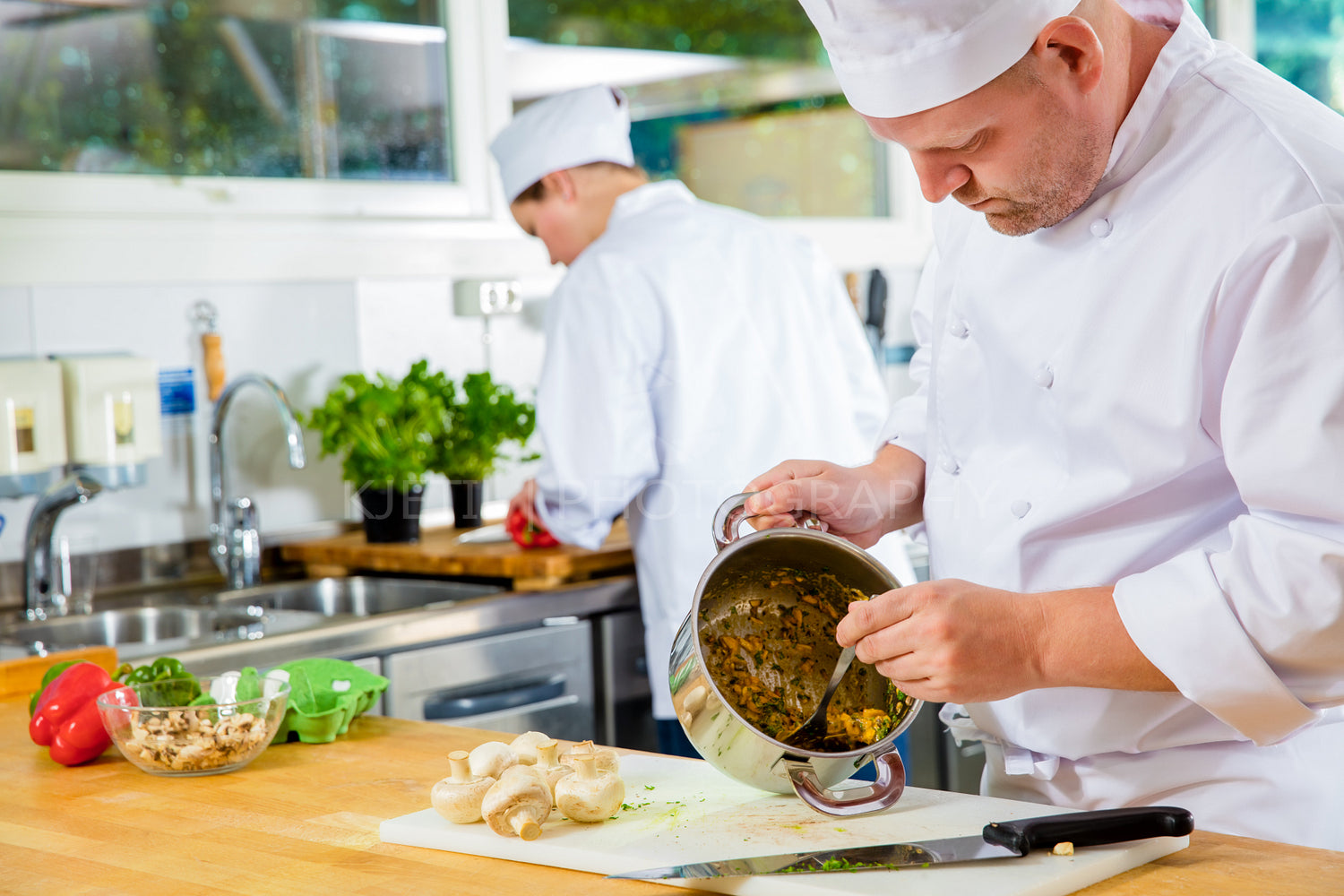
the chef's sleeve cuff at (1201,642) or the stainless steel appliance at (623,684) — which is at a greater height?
the chef's sleeve cuff at (1201,642)

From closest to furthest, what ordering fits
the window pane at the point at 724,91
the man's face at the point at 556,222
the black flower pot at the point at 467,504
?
the man's face at the point at 556,222 < the black flower pot at the point at 467,504 < the window pane at the point at 724,91

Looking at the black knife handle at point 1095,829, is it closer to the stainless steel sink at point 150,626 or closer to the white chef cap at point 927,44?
the white chef cap at point 927,44

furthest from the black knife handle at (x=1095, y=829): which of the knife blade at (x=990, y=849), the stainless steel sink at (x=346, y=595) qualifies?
the stainless steel sink at (x=346, y=595)

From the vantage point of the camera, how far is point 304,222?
2.64 m

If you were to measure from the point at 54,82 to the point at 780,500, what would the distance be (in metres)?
1.66

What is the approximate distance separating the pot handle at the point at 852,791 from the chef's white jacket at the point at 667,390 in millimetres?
1093

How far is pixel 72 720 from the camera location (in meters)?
1.36

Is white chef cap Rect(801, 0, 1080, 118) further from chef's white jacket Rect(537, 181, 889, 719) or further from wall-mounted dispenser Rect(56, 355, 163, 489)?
wall-mounted dispenser Rect(56, 355, 163, 489)

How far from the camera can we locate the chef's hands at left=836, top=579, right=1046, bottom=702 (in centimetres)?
104

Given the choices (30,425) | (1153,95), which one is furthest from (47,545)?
(1153,95)

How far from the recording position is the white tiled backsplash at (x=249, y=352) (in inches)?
92.7

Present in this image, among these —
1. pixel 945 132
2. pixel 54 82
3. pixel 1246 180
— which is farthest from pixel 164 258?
pixel 1246 180

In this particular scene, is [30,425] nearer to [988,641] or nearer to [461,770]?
[461,770]

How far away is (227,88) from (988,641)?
1.97 meters
